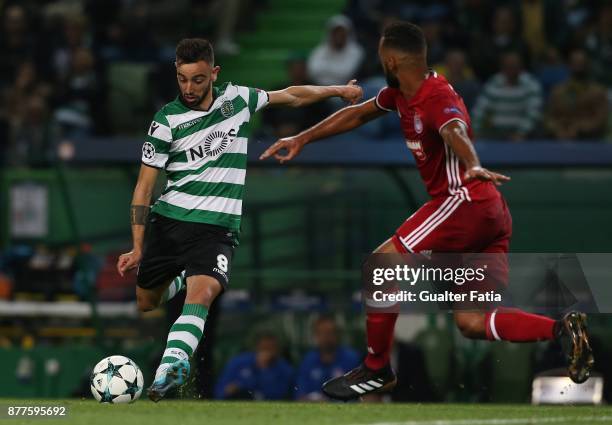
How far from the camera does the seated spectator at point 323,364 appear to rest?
12.3 meters

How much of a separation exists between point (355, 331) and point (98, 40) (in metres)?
7.12

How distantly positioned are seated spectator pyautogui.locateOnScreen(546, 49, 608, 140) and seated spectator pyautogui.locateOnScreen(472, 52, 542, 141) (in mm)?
176

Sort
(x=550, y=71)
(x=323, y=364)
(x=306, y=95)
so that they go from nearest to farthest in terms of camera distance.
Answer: (x=306, y=95) → (x=323, y=364) → (x=550, y=71)

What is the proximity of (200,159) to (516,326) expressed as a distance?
7.01 ft

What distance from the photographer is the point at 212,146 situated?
29.4ft

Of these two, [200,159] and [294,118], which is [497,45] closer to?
[294,118]

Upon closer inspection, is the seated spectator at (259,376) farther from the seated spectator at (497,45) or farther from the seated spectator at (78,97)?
the seated spectator at (78,97)

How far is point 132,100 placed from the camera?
54.3ft

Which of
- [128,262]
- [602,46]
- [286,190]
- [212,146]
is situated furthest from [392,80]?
[602,46]

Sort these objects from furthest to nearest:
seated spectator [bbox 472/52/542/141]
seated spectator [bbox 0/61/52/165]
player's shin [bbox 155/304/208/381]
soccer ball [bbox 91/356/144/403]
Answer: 1. seated spectator [bbox 0/61/52/165]
2. seated spectator [bbox 472/52/542/141]
3. soccer ball [bbox 91/356/144/403]
4. player's shin [bbox 155/304/208/381]

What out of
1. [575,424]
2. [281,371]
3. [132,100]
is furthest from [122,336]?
[575,424]

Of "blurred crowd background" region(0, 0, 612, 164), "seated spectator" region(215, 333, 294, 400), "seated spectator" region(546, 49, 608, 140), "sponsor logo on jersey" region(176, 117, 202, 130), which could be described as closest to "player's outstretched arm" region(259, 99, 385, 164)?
"sponsor logo on jersey" region(176, 117, 202, 130)

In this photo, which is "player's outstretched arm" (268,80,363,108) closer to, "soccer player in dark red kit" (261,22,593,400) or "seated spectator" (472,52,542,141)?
"soccer player in dark red kit" (261,22,593,400)

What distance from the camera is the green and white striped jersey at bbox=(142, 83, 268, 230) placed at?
8.89 m
